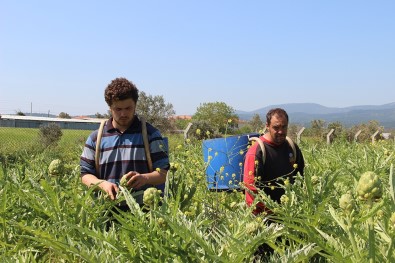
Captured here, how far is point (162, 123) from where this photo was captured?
21328mm

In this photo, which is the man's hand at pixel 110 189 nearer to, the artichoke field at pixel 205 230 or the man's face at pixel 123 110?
the artichoke field at pixel 205 230

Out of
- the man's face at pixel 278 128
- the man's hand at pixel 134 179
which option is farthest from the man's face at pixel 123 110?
the man's face at pixel 278 128

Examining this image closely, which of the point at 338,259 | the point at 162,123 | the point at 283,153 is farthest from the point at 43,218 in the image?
the point at 162,123

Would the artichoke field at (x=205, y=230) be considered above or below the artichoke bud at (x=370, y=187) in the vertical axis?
below

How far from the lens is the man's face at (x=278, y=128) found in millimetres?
2506

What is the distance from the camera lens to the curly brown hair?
2.03m

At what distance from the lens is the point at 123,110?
208 cm

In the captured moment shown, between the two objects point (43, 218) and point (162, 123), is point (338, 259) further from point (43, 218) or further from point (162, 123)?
point (162, 123)

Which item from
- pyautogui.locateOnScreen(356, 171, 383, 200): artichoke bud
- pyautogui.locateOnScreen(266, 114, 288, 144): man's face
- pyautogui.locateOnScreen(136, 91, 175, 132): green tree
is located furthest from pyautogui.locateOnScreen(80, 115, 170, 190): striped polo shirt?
pyautogui.locateOnScreen(136, 91, 175, 132): green tree

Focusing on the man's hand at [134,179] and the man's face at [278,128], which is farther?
the man's face at [278,128]

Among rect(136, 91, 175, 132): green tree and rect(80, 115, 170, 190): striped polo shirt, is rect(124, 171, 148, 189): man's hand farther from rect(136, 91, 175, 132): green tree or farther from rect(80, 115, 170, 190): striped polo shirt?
rect(136, 91, 175, 132): green tree

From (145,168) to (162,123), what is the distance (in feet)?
63.1

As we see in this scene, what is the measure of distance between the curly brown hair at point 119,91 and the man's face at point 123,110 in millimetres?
20

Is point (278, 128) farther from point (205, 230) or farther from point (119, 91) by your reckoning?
point (205, 230)
